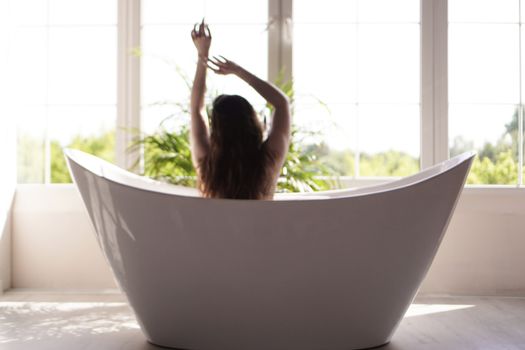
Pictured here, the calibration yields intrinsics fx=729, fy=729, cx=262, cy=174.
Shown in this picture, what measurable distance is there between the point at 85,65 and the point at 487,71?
7.80 metres

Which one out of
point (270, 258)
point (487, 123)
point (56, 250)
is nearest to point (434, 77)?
point (487, 123)

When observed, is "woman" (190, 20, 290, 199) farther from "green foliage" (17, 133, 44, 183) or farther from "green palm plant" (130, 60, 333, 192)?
"green foliage" (17, 133, 44, 183)

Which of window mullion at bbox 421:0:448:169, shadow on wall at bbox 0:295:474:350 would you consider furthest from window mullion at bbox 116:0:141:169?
window mullion at bbox 421:0:448:169

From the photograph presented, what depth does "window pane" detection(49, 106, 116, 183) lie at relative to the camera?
41.9ft

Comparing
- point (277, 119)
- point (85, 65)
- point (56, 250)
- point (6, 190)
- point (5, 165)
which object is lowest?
point (56, 250)

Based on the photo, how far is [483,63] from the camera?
3789 millimetres

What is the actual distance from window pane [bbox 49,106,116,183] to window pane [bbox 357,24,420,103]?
935cm

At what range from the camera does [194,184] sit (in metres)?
3.32

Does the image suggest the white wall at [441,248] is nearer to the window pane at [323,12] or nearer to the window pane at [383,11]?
the window pane at [383,11]

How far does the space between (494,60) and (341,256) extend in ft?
6.86

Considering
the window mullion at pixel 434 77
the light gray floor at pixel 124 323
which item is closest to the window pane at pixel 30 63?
the light gray floor at pixel 124 323

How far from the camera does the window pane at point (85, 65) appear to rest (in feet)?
26.7

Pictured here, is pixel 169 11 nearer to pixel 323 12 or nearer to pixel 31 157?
pixel 323 12

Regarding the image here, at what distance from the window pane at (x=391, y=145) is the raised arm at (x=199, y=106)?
579 centimetres
